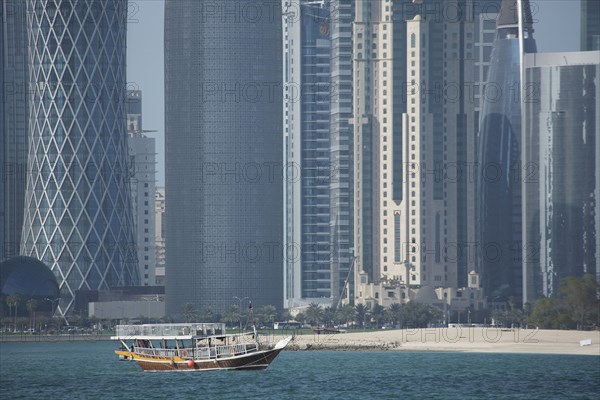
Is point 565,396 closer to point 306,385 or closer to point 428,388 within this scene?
point 428,388

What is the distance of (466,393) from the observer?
187 m

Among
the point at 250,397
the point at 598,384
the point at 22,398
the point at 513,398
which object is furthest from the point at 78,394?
the point at 598,384

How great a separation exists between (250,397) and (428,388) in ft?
83.1

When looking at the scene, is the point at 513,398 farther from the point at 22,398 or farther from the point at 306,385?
the point at 22,398

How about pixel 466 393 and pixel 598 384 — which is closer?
pixel 466 393

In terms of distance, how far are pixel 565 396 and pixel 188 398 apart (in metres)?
41.7

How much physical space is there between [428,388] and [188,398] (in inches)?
1215

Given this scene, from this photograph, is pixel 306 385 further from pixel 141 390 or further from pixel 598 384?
pixel 598 384

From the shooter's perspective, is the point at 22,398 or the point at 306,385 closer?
the point at 22,398

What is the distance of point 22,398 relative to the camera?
18625 centimetres

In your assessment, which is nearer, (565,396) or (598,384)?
(565,396)

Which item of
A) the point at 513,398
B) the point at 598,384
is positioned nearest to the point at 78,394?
the point at 513,398

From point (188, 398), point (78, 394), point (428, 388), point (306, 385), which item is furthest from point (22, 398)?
point (428, 388)

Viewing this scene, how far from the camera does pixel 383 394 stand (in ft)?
611
